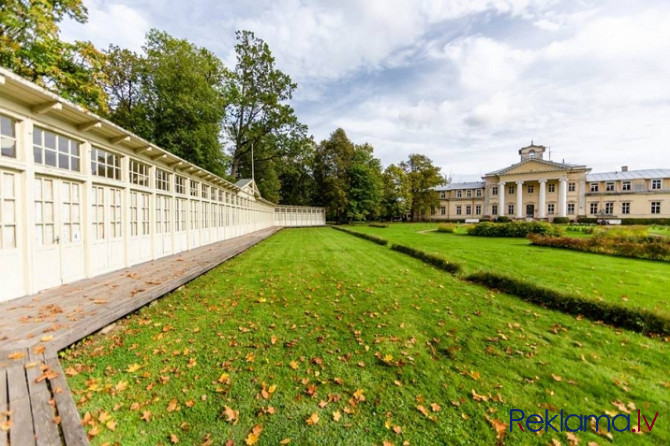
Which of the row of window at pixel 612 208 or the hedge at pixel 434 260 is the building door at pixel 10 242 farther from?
the row of window at pixel 612 208

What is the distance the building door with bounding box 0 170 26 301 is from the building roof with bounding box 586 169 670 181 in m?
57.2

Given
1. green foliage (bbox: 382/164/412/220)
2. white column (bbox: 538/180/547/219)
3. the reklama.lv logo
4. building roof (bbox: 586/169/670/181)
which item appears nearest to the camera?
the reklama.lv logo

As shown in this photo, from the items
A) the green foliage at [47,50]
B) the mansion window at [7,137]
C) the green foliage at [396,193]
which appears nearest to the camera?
the mansion window at [7,137]

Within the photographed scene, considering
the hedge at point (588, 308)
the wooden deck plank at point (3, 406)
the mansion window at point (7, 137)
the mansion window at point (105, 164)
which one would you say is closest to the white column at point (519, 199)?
the hedge at point (588, 308)

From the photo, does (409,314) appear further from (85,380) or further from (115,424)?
(85,380)

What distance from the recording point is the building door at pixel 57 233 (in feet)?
16.7

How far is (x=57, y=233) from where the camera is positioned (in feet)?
17.7

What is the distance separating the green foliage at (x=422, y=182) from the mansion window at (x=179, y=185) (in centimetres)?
3997

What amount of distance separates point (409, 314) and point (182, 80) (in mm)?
25386

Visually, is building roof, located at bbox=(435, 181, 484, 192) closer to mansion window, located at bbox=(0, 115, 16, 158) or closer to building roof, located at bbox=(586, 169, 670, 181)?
building roof, located at bbox=(586, 169, 670, 181)

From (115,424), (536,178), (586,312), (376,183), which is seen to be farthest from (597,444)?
(536,178)

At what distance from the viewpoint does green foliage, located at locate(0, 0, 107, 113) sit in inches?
437

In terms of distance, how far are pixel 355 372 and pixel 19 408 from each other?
3127mm

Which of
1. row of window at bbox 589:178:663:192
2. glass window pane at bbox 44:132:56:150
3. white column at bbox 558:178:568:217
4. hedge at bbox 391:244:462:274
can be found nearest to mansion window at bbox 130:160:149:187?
glass window pane at bbox 44:132:56:150
